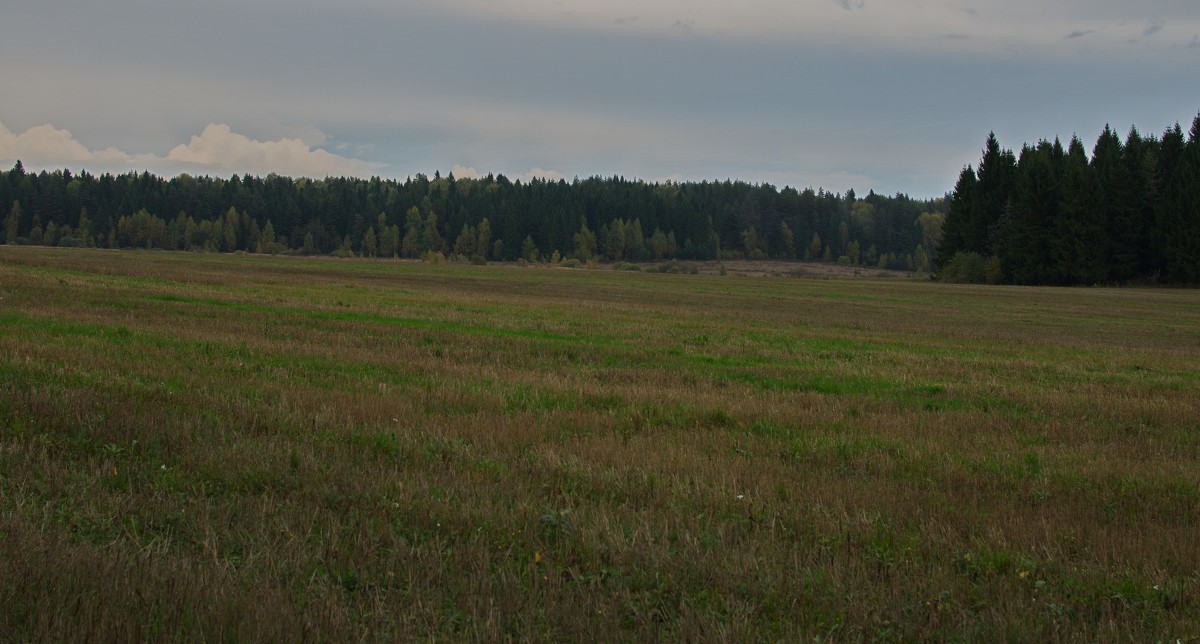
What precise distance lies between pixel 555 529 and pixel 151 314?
59.4 feet

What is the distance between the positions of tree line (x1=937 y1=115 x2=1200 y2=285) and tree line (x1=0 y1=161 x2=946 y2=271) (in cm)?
7540

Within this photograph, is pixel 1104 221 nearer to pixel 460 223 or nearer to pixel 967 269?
pixel 967 269

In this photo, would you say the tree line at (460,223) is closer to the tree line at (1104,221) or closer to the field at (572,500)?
the tree line at (1104,221)

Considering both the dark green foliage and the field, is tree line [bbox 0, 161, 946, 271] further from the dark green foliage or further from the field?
the field

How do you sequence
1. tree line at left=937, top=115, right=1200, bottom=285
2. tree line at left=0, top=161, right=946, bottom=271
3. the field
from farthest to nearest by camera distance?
tree line at left=0, top=161, right=946, bottom=271 → tree line at left=937, top=115, right=1200, bottom=285 → the field

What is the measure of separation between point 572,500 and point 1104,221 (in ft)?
287

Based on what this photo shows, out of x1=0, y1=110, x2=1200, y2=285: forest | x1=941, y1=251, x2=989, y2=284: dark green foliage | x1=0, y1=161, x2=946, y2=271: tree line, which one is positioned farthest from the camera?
x1=0, y1=161, x2=946, y2=271: tree line

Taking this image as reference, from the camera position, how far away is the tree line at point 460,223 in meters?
157

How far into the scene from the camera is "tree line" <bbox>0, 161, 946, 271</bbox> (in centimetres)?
15712

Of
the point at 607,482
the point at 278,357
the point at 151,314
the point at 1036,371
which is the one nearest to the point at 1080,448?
the point at 607,482

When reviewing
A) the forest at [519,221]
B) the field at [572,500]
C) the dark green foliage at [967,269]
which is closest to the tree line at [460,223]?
the forest at [519,221]

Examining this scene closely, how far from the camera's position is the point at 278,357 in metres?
13.3

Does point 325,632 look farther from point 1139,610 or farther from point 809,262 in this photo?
point 809,262

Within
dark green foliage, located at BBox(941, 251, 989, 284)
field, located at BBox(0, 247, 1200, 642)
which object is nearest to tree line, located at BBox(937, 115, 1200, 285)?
dark green foliage, located at BBox(941, 251, 989, 284)
